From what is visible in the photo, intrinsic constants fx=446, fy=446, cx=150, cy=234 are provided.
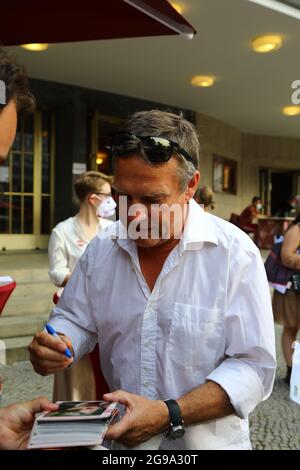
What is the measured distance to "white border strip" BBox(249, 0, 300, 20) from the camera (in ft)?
18.7

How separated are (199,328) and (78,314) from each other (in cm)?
50

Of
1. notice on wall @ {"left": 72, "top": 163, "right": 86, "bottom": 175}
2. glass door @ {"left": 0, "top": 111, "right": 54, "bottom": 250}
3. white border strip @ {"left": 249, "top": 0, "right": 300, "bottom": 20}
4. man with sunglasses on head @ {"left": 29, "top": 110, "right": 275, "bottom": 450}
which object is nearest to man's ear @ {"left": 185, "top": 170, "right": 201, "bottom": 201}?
man with sunglasses on head @ {"left": 29, "top": 110, "right": 275, "bottom": 450}

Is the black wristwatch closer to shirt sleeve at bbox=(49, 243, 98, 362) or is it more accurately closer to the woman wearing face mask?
shirt sleeve at bbox=(49, 243, 98, 362)

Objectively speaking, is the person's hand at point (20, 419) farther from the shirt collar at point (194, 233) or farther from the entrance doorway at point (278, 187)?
the entrance doorway at point (278, 187)

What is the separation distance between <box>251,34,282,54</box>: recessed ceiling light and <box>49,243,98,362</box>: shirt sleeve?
19.9ft

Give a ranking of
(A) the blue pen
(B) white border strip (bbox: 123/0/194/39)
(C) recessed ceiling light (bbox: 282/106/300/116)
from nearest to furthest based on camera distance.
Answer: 1. (A) the blue pen
2. (B) white border strip (bbox: 123/0/194/39)
3. (C) recessed ceiling light (bbox: 282/106/300/116)

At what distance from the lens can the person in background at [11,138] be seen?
135 centimetres

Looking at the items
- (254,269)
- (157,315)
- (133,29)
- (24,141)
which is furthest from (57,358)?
Answer: (24,141)

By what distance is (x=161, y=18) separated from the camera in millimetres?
1946

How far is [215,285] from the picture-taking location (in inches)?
58.7

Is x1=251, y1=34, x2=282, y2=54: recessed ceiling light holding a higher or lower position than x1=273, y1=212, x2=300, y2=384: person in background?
higher

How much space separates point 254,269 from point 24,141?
864 cm

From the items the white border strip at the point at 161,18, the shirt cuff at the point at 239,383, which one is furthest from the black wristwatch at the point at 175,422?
the white border strip at the point at 161,18
